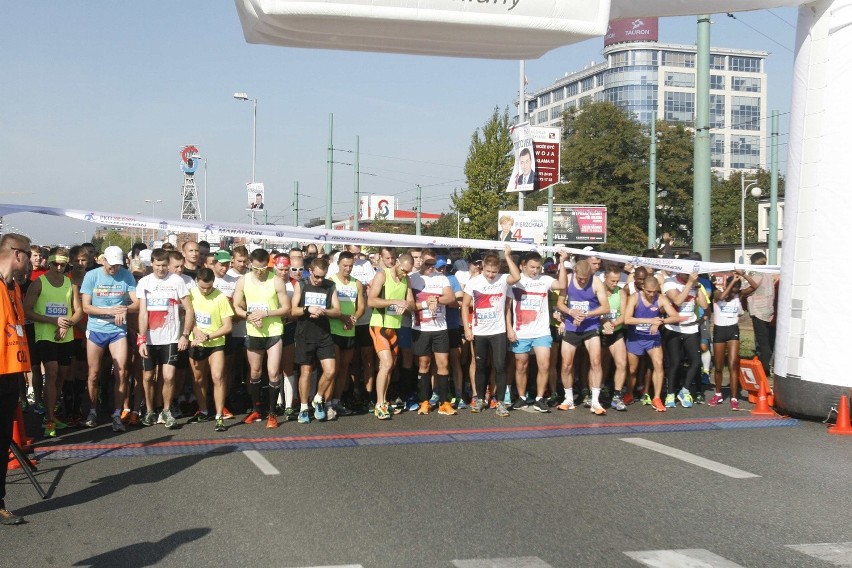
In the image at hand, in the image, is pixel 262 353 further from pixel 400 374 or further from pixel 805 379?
pixel 805 379

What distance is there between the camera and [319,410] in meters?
11.5

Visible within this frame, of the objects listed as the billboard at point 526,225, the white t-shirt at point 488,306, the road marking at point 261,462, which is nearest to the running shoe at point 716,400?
the white t-shirt at point 488,306

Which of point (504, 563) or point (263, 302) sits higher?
point (263, 302)

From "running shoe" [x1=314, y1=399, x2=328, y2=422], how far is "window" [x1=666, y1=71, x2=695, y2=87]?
14256 centimetres

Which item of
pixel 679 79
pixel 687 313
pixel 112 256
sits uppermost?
pixel 679 79

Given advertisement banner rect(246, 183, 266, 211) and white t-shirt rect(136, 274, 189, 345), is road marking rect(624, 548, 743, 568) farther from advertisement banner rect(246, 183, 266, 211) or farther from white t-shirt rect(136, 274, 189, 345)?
advertisement banner rect(246, 183, 266, 211)

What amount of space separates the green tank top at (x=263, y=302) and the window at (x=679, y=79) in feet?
468

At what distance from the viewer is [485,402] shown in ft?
40.9

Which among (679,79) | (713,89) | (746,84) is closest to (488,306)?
(679,79)

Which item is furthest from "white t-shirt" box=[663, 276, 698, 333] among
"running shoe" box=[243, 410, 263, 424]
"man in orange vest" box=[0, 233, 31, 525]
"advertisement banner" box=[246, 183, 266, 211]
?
"advertisement banner" box=[246, 183, 266, 211]

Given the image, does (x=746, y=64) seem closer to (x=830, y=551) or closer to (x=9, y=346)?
(x=830, y=551)

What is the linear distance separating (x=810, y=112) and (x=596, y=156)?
178 ft

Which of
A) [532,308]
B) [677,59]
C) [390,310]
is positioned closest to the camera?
[390,310]

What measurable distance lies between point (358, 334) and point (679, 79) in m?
143
